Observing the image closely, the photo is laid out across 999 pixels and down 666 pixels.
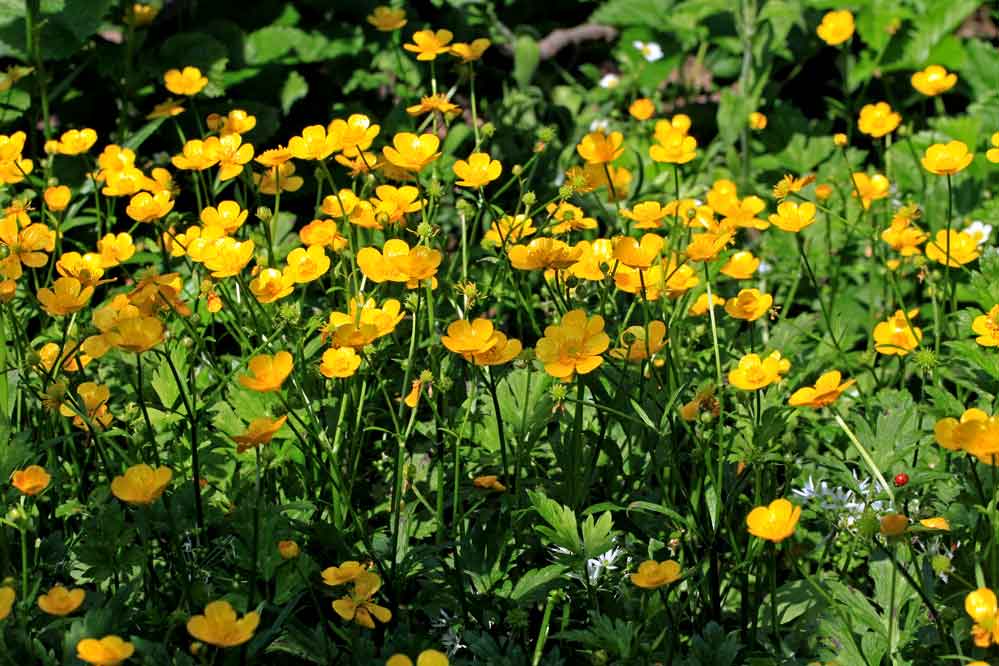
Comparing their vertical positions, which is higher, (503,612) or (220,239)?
(220,239)

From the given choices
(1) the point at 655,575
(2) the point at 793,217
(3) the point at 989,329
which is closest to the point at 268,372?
(1) the point at 655,575

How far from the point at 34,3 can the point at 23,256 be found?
1030 millimetres

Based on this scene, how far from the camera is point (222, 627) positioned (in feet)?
5.11

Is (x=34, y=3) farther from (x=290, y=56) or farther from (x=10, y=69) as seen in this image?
(x=290, y=56)

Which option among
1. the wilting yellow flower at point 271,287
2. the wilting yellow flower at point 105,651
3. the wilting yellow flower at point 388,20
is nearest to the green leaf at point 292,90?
the wilting yellow flower at point 388,20

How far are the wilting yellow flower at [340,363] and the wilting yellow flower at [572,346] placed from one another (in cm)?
30

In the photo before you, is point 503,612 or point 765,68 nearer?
point 503,612

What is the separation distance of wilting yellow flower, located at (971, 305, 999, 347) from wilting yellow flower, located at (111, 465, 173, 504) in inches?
52.9

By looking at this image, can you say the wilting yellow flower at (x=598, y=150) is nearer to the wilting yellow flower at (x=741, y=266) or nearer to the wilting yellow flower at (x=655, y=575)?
the wilting yellow flower at (x=741, y=266)

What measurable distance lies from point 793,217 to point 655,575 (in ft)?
2.96

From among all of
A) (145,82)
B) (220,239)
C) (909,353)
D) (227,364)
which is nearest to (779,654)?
(909,353)

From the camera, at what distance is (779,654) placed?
184cm

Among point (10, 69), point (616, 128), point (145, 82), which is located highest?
point (10, 69)

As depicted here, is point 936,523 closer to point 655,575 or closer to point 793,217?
point 655,575
